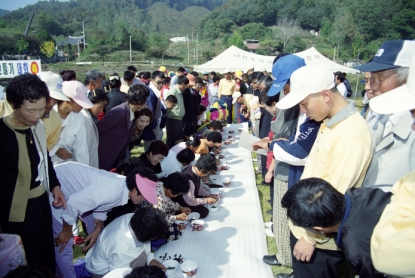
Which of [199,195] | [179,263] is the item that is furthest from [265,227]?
[179,263]

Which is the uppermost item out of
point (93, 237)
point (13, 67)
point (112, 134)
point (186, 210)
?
point (13, 67)

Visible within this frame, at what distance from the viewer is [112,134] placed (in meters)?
3.24

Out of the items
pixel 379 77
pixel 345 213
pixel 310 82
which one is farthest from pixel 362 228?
pixel 379 77

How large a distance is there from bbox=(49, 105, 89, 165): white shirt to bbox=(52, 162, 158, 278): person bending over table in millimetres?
398

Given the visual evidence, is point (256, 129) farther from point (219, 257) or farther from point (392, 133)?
point (392, 133)

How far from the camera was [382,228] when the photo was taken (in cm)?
96

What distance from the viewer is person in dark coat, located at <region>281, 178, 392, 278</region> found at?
3.82 feet

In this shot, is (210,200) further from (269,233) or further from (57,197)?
(57,197)

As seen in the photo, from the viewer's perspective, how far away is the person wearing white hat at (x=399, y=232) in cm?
88

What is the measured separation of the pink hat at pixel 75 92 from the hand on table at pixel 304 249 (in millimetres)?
1845

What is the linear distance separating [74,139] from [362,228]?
2270 millimetres

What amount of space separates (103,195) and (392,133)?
5.55 feet

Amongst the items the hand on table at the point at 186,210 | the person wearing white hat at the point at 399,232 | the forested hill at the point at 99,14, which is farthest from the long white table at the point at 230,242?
the forested hill at the point at 99,14

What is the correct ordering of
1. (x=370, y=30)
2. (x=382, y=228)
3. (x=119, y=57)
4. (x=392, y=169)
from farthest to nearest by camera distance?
(x=370, y=30) → (x=119, y=57) → (x=392, y=169) → (x=382, y=228)
